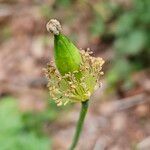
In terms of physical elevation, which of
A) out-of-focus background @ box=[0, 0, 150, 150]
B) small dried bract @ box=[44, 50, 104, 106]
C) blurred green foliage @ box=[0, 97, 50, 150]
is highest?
out-of-focus background @ box=[0, 0, 150, 150]

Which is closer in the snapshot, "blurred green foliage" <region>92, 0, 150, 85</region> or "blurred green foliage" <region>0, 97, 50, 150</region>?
"blurred green foliage" <region>0, 97, 50, 150</region>

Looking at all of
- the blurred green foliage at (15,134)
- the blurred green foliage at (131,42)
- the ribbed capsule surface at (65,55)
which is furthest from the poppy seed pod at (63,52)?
the blurred green foliage at (131,42)

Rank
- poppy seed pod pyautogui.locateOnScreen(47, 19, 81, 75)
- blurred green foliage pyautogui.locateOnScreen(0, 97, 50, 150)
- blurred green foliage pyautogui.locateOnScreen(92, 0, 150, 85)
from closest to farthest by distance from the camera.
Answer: poppy seed pod pyautogui.locateOnScreen(47, 19, 81, 75), blurred green foliage pyautogui.locateOnScreen(0, 97, 50, 150), blurred green foliage pyautogui.locateOnScreen(92, 0, 150, 85)

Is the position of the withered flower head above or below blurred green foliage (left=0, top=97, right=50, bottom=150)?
below

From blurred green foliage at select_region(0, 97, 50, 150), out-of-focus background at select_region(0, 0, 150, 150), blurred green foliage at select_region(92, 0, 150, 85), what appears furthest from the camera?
blurred green foliage at select_region(92, 0, 150, 85)

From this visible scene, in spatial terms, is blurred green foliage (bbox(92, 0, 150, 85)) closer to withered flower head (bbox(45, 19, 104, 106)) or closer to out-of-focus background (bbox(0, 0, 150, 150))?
out-of-focus background (bbox(0, 0, 150, 150))

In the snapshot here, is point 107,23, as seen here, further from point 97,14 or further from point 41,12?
point 41,12

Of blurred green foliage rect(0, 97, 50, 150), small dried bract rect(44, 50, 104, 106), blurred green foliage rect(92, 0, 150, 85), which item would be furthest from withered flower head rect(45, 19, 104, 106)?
blurred green foliage rect(92, 0, 150, 85)

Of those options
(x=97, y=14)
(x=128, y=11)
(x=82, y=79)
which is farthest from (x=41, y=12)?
(x=82, y=79)
